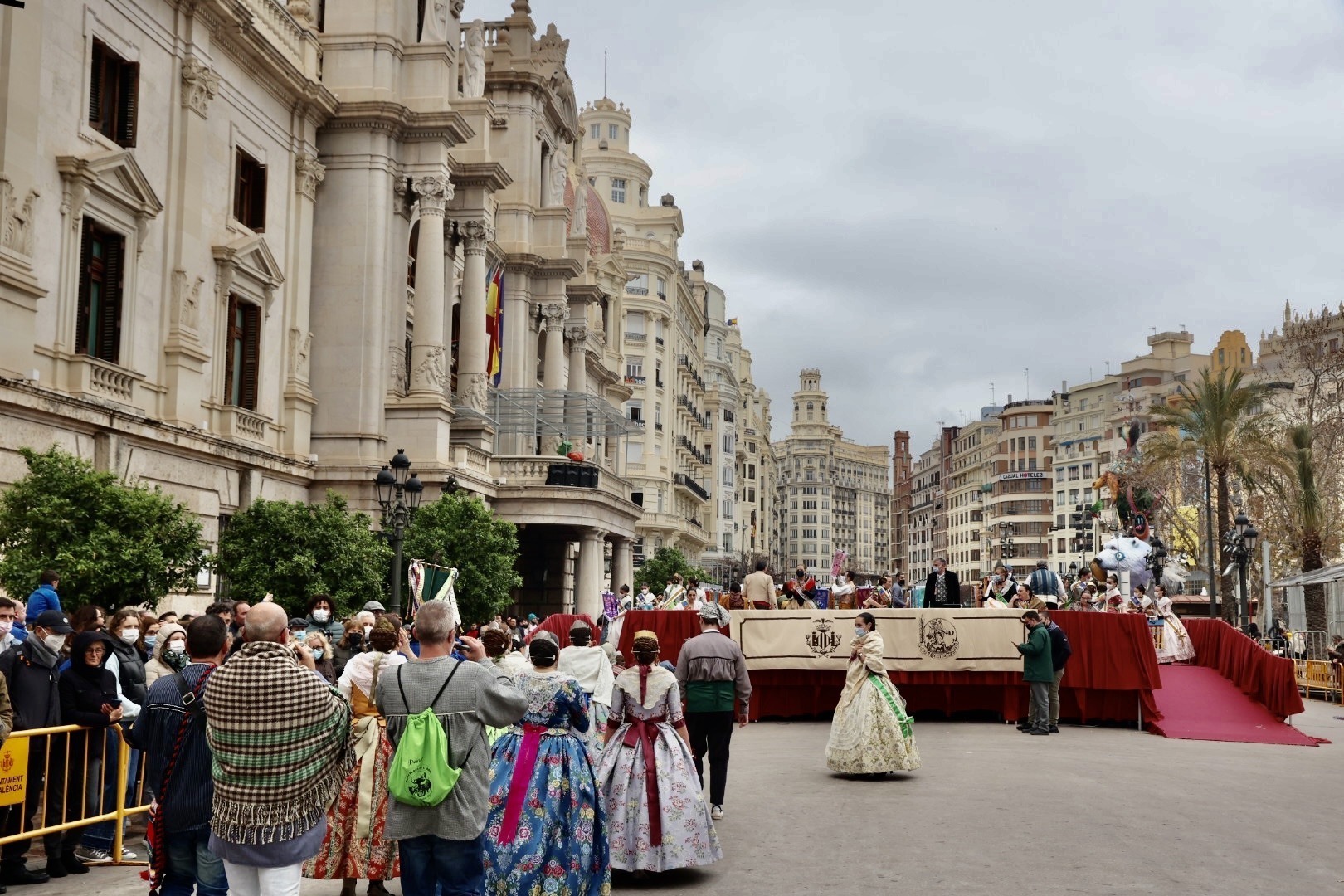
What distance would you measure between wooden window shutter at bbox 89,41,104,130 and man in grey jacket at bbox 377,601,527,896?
2153cm

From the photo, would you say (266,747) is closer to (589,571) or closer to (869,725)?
(869,725)

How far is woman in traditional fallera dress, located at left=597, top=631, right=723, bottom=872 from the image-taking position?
10.3 meters

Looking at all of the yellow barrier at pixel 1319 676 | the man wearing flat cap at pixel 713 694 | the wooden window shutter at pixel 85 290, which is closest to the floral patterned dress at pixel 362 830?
the man wearing flat cap at pixel 713 694

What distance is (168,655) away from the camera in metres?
11.2

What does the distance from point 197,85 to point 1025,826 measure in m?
24.1

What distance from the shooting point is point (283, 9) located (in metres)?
34.8

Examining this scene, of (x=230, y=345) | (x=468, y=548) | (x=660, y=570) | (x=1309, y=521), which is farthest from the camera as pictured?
(x=660, y=570)

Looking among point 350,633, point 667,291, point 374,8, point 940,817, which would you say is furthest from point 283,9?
point 667,291

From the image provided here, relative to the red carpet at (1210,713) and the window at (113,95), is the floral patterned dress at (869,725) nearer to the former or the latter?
the red carpet at (1210,713)

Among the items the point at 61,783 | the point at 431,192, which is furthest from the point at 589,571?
the point at 61,783

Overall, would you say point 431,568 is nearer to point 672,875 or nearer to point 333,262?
point 672,875

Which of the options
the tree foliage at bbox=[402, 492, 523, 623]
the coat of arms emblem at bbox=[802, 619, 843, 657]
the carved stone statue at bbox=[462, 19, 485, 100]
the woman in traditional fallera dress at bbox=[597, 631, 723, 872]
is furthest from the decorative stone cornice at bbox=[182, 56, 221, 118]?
the woman in traditional fallera dress at bbox=[597, 631, 723, 872]

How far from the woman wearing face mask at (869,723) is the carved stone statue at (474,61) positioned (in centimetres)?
3153

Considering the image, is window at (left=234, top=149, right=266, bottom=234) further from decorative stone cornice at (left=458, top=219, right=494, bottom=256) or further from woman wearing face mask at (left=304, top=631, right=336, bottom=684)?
woman wearing face mask at (left=304, top=631, right=336, bottom=684)
